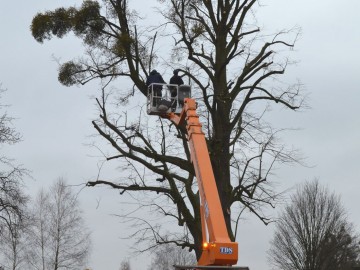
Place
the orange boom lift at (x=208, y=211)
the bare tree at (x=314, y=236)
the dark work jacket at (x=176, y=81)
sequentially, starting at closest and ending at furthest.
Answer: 1. the orange boom lift at (x=208, y=211)
2. the dark work jacket at (x=176, y=81)
3. the bare tree at (x=314, y=236)

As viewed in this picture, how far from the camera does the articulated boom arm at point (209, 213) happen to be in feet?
19.3

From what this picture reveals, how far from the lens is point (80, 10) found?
1251cm

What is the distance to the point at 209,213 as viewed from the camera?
21.0ft

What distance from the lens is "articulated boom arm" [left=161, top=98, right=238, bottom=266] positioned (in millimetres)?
5887

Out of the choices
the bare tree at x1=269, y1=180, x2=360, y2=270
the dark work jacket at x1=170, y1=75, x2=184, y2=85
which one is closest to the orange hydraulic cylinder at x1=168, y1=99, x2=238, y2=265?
the dark work jacket at x1=170, y1=75, x2=184, y2=85

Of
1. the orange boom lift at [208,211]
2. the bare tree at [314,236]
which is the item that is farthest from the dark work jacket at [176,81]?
the bare tree at [314,236]

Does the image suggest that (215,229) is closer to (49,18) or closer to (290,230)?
(49,18)

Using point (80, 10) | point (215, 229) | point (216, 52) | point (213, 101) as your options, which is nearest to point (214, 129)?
point (213, 101)

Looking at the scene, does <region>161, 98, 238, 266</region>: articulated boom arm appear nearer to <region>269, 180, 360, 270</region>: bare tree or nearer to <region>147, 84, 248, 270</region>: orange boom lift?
<region>147, 84, 248, 270</region>: orange boom lift

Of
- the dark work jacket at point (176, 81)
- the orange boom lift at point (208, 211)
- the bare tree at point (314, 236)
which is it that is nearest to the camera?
the orange boom lift at point (208, 211)

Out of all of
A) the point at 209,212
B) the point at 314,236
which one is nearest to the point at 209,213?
the point at 209,212

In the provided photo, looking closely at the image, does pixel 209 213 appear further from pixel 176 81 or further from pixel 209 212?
pixel 176 81

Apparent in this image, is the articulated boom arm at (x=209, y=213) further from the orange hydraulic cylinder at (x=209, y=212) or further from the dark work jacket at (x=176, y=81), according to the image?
the dark work jacket at (x=176, y=81)

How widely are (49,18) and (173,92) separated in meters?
4.55
